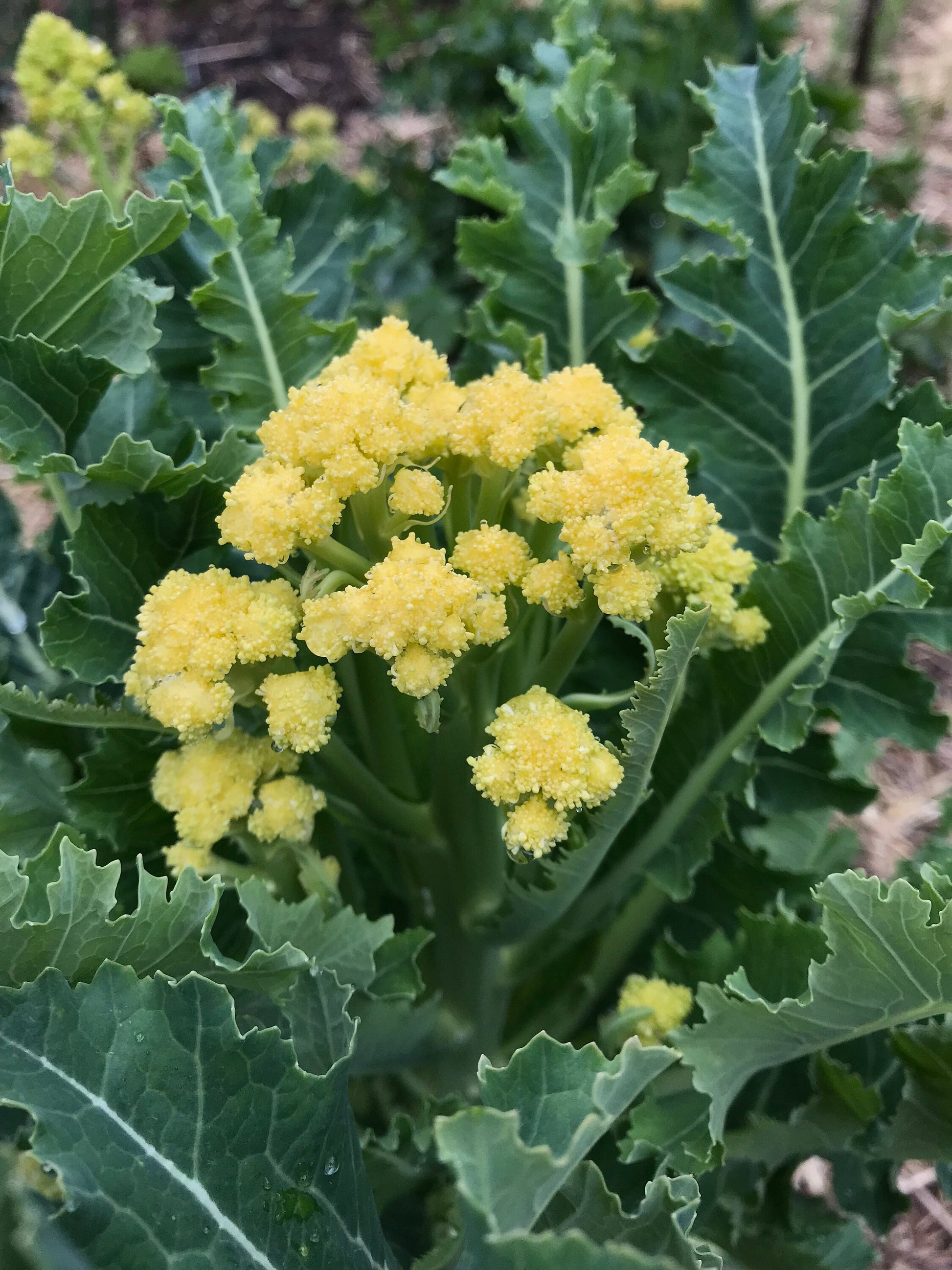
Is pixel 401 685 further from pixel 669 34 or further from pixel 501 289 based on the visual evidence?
pixel 669 34

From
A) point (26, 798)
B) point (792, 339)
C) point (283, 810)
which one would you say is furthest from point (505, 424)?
point (26, 798)

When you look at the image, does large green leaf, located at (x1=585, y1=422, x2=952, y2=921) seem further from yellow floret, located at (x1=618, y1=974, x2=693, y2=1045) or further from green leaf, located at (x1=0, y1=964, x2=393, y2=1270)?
green leaf, located at (x1=0, y1=964, x2=393, y2=1270)

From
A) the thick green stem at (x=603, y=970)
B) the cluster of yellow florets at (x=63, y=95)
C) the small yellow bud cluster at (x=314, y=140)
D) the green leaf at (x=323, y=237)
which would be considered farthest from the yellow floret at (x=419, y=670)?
the small yellow bud cluster at (x=314, y=140)

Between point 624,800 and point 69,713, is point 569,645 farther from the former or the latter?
point 69,713

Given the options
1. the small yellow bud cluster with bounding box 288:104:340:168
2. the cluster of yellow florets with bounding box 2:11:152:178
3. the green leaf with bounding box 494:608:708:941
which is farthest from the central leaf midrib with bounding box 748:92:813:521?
the small yellow bud cluster with bounding box 288:104:340:168

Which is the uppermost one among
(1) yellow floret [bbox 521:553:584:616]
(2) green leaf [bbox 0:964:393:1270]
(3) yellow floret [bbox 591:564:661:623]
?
(3) yellow floret [bbox 591:564:661:623]

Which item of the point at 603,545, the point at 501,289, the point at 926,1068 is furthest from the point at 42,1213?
the point at 501,289
